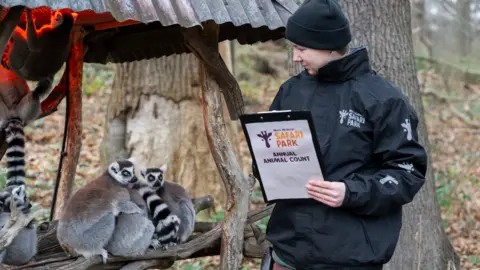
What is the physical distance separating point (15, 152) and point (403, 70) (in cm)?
315

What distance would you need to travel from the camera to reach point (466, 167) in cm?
1088

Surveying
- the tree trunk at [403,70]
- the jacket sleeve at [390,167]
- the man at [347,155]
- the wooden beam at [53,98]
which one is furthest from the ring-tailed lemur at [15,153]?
the jacket sleeve at [390,167]

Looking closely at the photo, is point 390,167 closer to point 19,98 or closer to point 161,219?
point 161,219

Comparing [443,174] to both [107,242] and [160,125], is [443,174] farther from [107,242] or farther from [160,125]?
[107,242]

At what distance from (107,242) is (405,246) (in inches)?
84.3

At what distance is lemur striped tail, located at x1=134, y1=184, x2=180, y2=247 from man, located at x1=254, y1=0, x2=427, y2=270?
214 centimetres

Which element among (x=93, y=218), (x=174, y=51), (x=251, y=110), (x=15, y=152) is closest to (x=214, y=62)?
(x=93, y=218)

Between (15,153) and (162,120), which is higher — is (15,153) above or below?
above

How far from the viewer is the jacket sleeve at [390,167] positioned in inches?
108

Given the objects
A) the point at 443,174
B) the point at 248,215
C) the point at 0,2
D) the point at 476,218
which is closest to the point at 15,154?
the point at 248,215

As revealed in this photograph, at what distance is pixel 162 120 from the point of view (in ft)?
26.9

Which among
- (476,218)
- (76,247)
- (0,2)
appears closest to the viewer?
(0,2)

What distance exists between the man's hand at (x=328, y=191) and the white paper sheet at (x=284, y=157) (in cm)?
5

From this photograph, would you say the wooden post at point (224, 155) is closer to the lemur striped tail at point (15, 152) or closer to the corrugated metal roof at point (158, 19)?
the corrugated metal roof at point (158, 19)
